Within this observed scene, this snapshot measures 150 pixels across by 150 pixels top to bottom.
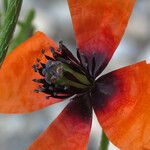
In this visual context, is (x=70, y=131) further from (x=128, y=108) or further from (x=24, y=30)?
(x=24, y=30)

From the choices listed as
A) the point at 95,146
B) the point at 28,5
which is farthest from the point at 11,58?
the point at 28,5

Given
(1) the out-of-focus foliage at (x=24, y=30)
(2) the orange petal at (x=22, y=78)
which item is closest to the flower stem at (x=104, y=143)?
(2) the orange petal at (x=22, y=78)

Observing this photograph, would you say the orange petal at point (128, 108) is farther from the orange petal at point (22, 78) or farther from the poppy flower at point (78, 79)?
the orange petal at point (22, 78)

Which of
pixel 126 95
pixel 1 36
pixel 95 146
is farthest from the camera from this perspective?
pixel 95 146

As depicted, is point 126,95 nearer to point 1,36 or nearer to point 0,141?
point 1,36

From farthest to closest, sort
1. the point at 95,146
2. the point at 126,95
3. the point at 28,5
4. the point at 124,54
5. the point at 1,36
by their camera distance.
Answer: the point at 28,5, the point at 124,54, the point at 95,146, the point at 126,95, the point at 1,36

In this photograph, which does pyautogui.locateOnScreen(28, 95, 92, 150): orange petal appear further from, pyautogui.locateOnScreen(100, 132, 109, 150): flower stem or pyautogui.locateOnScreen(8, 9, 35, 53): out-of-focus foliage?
pyautogui.locateOnScreen(8, 9, 35, 53): out-of-focus foliage

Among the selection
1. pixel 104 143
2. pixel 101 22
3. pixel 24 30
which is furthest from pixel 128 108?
pixel 24 30
